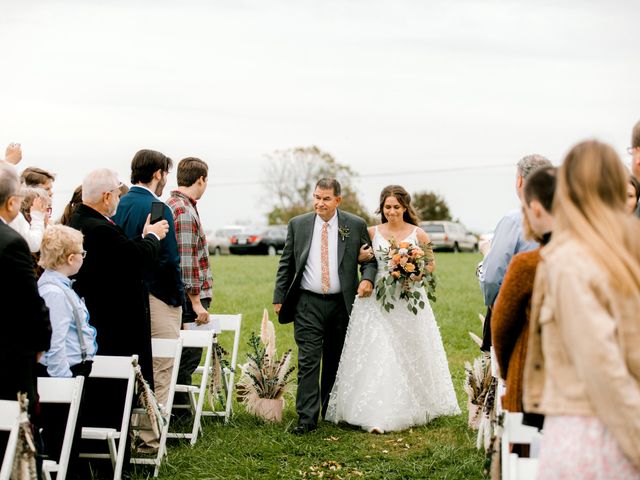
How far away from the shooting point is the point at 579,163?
10.1ft

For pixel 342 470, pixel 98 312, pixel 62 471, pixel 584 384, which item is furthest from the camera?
pixel 342 470

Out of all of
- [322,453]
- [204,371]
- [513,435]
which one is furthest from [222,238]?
[513,435]

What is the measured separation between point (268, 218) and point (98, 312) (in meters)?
60.9

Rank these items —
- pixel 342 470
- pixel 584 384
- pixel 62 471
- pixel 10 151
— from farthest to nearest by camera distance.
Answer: pixel 10 151
pixel 342 470
pixel 62 471
pixel 584 384

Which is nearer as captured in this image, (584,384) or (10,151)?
(584,384)

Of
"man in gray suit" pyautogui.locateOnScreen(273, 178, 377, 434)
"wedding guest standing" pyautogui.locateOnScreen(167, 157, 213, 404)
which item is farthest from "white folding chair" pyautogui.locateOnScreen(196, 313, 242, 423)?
"man in gray suit" pyautogui.locateOnScreen(273, 178, 377, 434)

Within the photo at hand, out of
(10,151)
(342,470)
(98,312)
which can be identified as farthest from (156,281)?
(342,470)

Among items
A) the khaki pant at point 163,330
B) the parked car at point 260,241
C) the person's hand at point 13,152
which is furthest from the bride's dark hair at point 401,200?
the parked car at point 260,241

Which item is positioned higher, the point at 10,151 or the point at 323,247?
the point at 10,151

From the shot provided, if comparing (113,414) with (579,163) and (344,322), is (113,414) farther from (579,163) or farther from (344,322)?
(579,163)

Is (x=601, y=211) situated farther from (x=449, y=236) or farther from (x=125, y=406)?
(x=449, y=236)

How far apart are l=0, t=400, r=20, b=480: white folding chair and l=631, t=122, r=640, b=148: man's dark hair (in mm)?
3427

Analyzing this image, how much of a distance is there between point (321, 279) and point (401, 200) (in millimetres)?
1104

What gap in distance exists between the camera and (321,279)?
8273 mm
